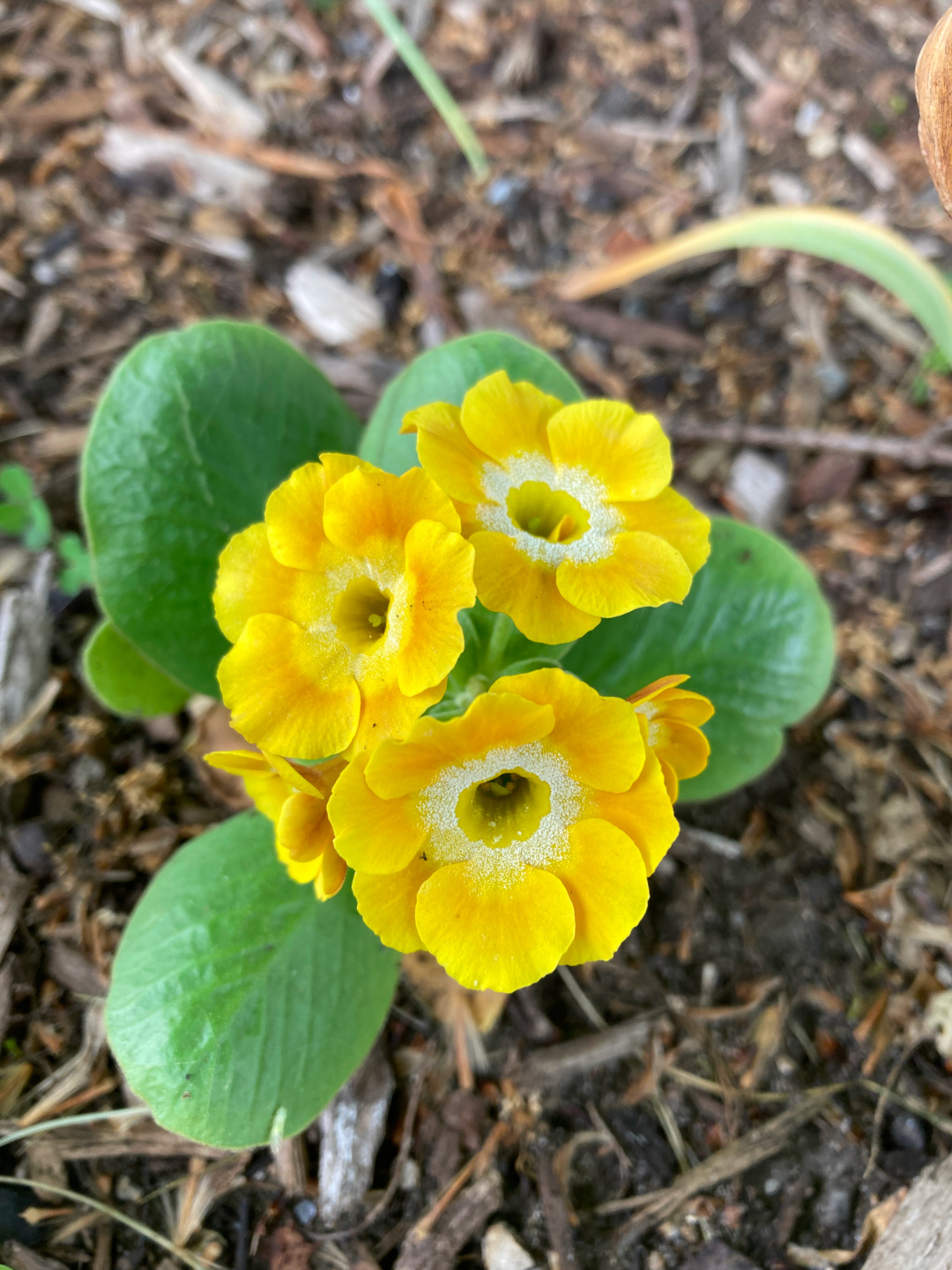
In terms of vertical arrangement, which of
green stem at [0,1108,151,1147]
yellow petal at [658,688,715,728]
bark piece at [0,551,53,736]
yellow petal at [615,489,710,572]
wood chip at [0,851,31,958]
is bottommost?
green stem at [0,1108,151,1147]

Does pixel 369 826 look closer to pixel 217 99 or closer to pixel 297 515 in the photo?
pixel 297 515

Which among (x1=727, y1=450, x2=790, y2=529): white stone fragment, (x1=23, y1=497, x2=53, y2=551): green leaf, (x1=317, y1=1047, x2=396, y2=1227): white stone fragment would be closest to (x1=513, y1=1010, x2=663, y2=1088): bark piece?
(x1=317, y1=1047, x2=396, y2=1227): white stone fragment

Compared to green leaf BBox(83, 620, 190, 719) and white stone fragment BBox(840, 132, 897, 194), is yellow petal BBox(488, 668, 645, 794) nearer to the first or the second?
green leaf BBox(83, 620, 190, 719)

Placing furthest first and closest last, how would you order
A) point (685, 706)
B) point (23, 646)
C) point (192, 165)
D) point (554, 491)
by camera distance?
point (192, 165) < point (23, 646) < point (554, 491) < point (685, 706)

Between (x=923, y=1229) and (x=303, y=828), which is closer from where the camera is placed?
(x=303, y=828)

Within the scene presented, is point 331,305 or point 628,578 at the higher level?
point 628,578

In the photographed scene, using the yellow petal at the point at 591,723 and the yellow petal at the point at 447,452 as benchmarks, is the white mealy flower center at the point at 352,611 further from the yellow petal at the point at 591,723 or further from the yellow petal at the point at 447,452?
the yellow petal at the point at 591,723

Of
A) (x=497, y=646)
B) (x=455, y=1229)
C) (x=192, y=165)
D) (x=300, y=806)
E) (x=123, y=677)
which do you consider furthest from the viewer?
(x=192, y=165)

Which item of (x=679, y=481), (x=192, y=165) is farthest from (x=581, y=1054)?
(x=192, y=165)
